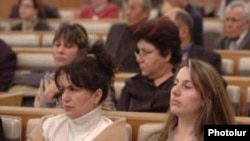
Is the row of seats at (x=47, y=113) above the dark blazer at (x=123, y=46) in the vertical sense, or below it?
above

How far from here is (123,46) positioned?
16.1 feet

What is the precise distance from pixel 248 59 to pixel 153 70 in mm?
1068

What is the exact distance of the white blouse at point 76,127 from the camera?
282cm

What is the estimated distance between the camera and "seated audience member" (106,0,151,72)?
15.4ft

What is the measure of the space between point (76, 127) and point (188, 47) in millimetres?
1663

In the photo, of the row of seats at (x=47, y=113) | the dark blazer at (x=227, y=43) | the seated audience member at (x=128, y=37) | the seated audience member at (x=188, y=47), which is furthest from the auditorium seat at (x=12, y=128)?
the dark blazer at (x=227, y=43)

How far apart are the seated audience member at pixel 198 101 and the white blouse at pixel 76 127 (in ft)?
1.21

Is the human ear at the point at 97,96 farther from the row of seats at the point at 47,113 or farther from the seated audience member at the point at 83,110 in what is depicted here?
the row of seats at the point at 47,113

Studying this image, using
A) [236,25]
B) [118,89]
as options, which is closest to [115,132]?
[118,89]

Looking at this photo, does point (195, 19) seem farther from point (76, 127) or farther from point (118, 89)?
point (76, 127)

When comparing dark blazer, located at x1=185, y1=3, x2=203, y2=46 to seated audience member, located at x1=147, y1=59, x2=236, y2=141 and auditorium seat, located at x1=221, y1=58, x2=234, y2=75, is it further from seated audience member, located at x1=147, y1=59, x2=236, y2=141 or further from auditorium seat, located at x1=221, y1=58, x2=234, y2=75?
seated audience member, located at x1=147, y1=59, x2=236, y2=141

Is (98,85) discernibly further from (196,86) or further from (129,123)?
(196,86)

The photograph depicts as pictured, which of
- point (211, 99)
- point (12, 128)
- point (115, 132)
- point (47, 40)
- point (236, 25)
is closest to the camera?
point (211, 99)

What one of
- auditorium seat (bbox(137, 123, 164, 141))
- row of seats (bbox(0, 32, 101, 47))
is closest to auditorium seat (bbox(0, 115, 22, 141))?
auditorium seat (bbox(137, 123, 164, 141))
